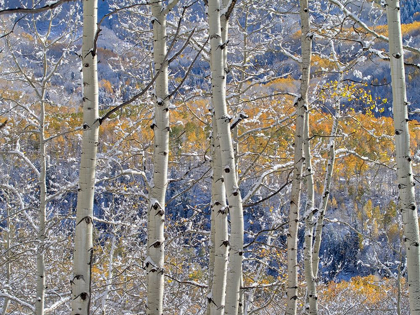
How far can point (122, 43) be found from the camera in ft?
27.5

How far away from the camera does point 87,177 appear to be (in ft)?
7.45

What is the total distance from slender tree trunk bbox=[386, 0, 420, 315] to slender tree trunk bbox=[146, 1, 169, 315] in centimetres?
191

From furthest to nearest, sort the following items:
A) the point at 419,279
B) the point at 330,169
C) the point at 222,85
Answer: the point at 330,169, the point at 419,279, the point at 222,85

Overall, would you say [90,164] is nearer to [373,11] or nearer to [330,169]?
[330,169]

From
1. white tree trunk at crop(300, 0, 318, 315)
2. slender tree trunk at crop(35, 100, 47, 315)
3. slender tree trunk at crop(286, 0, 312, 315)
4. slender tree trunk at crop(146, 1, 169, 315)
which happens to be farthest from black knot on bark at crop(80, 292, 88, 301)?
slender tree trunk at crop(35, 100, 47, 315)

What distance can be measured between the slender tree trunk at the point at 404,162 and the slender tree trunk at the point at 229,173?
143cm

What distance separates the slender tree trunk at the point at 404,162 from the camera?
3.02 meters

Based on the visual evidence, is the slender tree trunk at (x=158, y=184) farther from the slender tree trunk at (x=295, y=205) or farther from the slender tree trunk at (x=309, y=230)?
the slender tree trunk at (x=309, y=230)

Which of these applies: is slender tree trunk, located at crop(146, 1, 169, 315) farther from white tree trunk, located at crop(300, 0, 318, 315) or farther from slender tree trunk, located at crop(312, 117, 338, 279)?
slender tree trunk, located at crop(312, 117, 338, 279)

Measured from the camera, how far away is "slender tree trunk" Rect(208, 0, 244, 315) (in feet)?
8.70

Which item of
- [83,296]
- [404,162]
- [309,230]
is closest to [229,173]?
[83,296]

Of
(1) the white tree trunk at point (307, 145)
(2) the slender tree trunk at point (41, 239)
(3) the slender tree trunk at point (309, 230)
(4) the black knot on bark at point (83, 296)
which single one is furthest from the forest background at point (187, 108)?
(4) the black knot on bark at point (83, 296)

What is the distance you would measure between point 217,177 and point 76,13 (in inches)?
252

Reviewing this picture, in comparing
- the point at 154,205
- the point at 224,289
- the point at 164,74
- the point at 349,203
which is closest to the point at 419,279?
the point at 224,289
